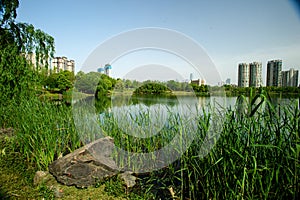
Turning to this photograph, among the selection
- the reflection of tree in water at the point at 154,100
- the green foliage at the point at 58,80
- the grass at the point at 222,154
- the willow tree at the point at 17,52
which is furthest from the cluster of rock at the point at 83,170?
the green foliage at the point at 58,80

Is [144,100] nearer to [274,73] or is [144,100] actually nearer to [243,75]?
[243,75]

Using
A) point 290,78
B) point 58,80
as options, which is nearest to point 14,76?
point 290,78

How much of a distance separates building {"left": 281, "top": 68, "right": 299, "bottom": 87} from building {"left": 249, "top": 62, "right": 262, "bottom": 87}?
0.61 ft

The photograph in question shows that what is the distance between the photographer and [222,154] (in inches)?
66.1

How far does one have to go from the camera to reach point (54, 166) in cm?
250

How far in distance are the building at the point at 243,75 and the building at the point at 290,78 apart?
0.28 meters

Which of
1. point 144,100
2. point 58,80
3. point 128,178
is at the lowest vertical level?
point 128,178

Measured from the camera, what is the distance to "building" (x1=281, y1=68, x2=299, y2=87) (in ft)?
5.98

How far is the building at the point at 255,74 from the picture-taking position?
1830 millimetres

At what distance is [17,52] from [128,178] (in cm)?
628

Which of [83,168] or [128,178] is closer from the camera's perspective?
[128,178]

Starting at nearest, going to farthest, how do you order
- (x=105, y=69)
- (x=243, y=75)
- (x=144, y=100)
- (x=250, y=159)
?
(x=250, y=159) → (x=243, y=75) → (x=105, y=69) → (x=144, y=100)

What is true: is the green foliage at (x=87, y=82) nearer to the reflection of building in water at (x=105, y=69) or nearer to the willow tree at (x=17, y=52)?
the reflection of building in water at (x=105, y=69)

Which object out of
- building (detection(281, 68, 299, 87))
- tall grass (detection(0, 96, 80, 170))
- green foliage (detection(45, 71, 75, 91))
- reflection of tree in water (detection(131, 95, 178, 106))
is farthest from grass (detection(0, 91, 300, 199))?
green foliage (detection(45, 71, 75, 91))
